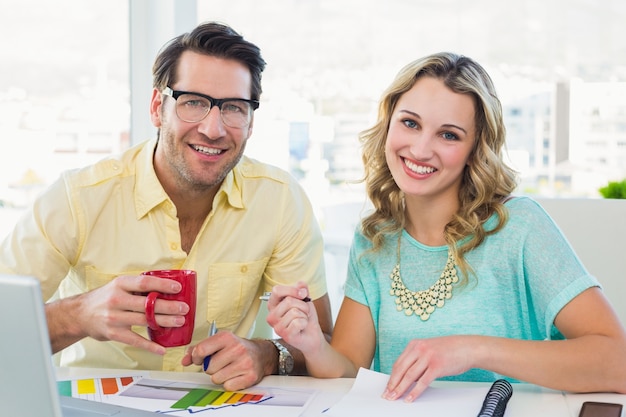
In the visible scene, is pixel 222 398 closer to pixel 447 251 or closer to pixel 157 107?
pixel 447 251

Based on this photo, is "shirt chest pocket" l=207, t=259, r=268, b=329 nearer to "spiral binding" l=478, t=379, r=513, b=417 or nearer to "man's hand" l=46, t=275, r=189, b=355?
"man's hand" l=46, t=275, r=189, b=355

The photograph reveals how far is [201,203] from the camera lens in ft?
6.91

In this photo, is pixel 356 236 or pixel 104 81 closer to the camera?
pixel 356 236

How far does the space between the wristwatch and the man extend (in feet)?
0.24

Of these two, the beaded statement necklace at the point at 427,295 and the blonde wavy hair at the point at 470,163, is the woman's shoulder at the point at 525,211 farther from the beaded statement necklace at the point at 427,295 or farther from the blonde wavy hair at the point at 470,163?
the beaded statement necklace at the point at 427,295

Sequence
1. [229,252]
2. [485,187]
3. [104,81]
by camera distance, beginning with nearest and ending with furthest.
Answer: [485,187] < [229,252] < [104,81]

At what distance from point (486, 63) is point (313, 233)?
3.21 metres

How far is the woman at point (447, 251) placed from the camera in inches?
68.8

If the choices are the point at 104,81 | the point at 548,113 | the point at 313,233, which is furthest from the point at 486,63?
the point at 313,233

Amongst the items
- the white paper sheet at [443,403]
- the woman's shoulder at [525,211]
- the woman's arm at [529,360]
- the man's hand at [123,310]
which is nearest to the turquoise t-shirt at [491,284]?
the woman's shoulder at [525,211]

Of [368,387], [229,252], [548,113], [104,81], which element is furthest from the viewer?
[548,113]

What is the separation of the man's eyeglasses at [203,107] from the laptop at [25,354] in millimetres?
1101

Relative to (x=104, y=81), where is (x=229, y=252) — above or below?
below

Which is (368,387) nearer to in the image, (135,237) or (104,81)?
(135,237)
